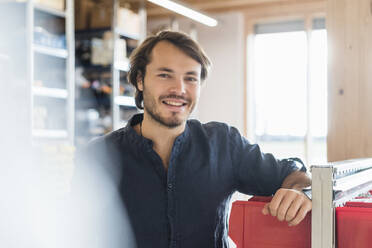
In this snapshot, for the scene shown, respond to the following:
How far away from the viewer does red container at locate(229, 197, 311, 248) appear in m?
1.16

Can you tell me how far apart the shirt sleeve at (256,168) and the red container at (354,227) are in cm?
69

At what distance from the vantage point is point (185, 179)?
1.93m

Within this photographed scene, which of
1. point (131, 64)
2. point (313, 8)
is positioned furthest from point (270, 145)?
point (131, 64)

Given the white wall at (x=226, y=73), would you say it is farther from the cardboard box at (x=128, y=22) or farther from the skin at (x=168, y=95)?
the skin at (x=168, y=95)

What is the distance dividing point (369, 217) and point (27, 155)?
4541 millimetres

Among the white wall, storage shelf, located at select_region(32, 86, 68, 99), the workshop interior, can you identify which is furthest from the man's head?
the white wall

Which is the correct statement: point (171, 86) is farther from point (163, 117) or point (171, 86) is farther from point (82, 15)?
point (82, 15)

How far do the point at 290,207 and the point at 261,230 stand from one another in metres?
0.11

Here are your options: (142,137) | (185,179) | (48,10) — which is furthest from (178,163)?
(48,10)

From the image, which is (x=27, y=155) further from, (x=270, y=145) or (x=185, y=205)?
(x=270, y=145)

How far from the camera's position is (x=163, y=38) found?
2.20 meters

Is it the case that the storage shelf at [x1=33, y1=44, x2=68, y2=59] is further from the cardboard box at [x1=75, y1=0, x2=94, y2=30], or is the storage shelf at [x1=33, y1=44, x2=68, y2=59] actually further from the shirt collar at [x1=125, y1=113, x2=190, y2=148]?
the shirt collar at [x1=125, y1=113, x2=190, y2=148]

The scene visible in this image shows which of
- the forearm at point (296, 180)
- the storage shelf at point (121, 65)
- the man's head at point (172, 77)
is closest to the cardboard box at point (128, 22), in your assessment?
the storage shelf at point (121, 65)

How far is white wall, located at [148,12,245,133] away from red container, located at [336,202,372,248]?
749cm
